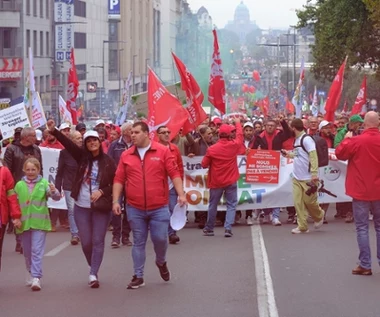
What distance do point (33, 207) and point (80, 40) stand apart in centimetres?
8104

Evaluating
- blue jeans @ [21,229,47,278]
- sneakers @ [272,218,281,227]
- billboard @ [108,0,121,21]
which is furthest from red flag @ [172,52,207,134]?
billboard @ [108,0,121,21]

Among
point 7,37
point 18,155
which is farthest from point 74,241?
point 7,37

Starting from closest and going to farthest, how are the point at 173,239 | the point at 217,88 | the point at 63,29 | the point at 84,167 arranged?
the point at 84,167, the point at 173,239, the point at 217,88, the point at 63,29

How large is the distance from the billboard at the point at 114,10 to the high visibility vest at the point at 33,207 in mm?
93970

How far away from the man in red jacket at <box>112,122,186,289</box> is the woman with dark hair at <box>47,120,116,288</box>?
27 cm

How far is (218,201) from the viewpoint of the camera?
16.6 meters

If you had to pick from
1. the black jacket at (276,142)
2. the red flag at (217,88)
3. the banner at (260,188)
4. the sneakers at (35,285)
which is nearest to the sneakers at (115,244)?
the banner at (260,188)

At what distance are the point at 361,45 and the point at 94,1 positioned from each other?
57655 millimetres

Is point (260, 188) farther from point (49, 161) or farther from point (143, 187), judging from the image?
point (143, 187)

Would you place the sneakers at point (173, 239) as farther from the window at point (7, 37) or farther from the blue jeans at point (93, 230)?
the window at point (7, 37)

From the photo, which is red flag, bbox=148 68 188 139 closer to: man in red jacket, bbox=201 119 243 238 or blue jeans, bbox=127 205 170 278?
man in red jacket, bbox=201 119 243 238

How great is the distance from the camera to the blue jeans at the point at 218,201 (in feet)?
53.4

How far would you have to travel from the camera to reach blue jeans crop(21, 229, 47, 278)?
11445 millimetres

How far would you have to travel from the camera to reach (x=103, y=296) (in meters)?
10.9
